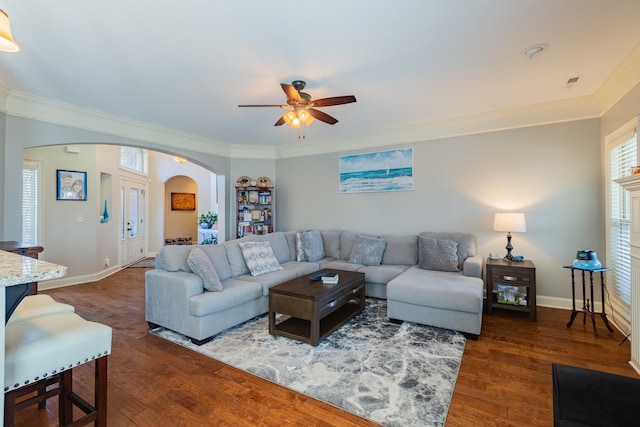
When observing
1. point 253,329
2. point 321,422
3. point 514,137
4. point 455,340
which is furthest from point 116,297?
point 514,137

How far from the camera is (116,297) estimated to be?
4434 millimetres

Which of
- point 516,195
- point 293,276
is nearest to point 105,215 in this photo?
point 293,276

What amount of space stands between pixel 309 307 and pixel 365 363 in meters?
0.71

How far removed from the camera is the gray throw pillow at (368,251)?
4.55 meters

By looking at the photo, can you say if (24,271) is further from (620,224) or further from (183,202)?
(183,202)

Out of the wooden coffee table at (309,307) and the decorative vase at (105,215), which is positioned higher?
the decorative vase at (105,215)

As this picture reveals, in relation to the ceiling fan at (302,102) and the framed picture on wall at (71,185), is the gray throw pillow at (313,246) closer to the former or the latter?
the ceiling fan at (302,102)

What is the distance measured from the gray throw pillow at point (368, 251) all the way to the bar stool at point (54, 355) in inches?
139

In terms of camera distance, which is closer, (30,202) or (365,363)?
(365,363)

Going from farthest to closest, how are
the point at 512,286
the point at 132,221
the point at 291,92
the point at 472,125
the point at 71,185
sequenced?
the point at 132,221 → the point at 71,185 → the point at 472,125 → the point at 512,286 → the point at 291,92

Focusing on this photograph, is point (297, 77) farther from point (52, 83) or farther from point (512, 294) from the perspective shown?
point (512, 294)

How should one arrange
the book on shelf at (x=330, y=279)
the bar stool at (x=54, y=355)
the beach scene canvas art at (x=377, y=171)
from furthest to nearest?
the beach scene canvas art at (x=377, y=171) → the book on shelf at (x=330, y=279) → the bar stool at (x=54, y=355)

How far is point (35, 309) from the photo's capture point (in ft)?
5.33

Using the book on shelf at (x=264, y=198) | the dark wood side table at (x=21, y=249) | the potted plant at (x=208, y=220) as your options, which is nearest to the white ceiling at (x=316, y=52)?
the dark wood side table at (x=21, y=249)
